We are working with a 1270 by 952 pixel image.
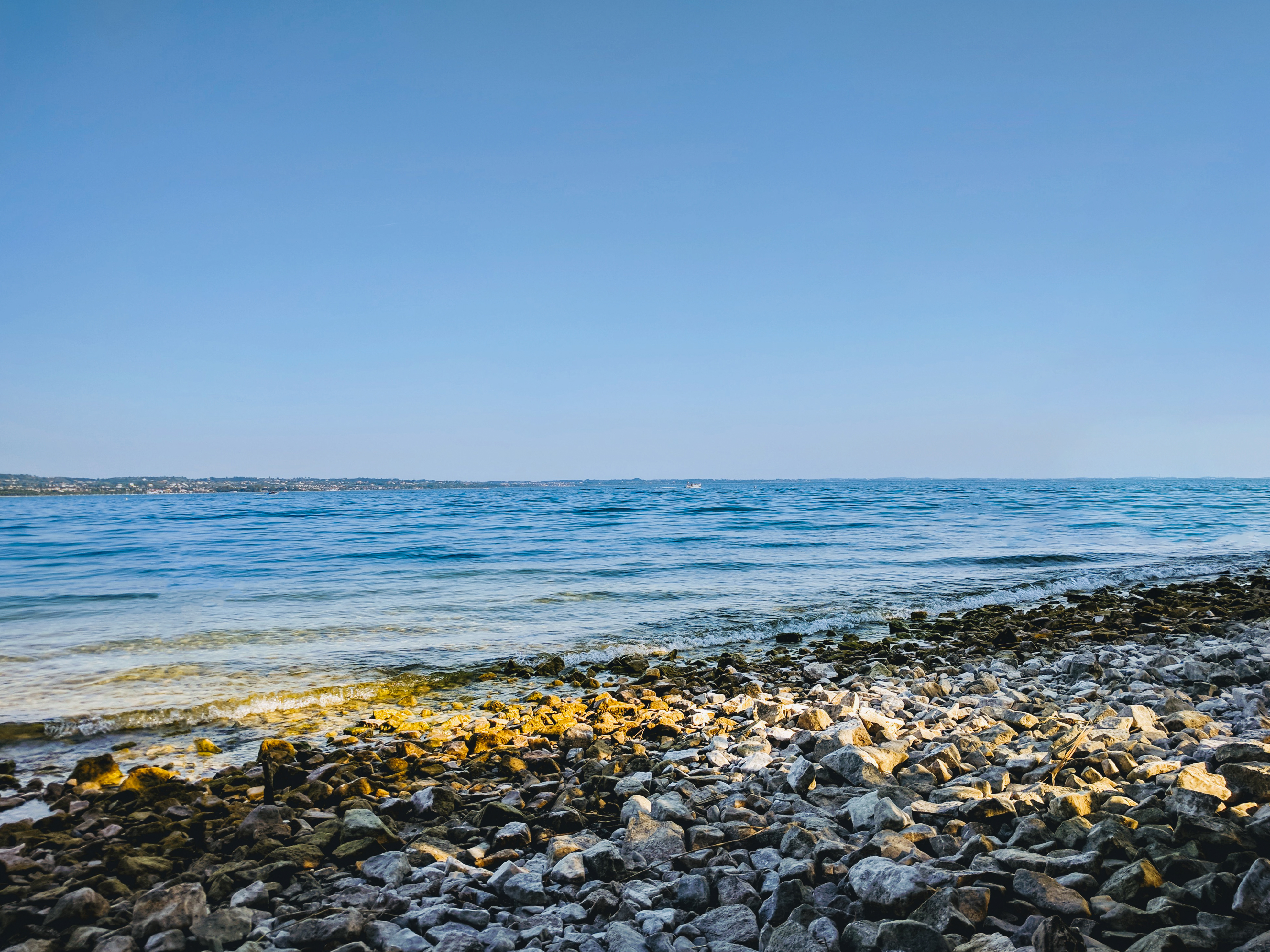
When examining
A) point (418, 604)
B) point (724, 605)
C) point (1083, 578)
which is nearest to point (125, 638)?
point (418, 604)

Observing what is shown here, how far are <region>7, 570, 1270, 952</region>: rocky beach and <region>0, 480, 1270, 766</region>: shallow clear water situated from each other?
251 centimetres

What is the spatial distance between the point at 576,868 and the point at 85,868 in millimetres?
2492

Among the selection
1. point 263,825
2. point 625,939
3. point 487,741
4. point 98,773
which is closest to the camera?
point 625,939

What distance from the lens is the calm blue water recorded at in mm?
8141

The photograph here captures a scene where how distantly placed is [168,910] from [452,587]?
1136cm

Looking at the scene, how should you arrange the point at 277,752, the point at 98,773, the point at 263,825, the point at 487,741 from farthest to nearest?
the point at 487,741 → the point at 277,752 → the point at 98,773 → the point at 263,825

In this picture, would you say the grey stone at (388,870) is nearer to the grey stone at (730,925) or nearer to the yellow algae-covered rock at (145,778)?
the grey stone at (730,925)

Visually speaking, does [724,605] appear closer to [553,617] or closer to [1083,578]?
[553,617]

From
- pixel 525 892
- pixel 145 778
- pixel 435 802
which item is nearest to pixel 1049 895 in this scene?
pixel 525 892

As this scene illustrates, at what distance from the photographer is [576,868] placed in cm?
344

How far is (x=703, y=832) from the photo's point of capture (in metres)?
3.71

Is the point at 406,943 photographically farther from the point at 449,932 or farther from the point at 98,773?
the point at 98,773

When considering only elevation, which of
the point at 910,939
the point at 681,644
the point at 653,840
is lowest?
the point at 681,644

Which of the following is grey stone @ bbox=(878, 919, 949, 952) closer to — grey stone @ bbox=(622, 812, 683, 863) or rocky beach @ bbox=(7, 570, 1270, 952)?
rocky beach @ bbox=(7, 570, 1270, 952)
